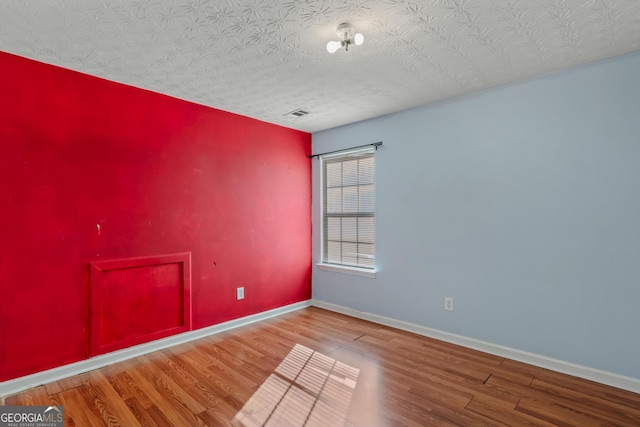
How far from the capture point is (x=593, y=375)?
2.40 m

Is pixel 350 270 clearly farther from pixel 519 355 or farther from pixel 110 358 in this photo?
pixel 110 358

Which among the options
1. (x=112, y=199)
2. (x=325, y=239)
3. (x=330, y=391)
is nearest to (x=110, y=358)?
(x=112, y=199)

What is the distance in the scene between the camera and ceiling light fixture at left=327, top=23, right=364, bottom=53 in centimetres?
196

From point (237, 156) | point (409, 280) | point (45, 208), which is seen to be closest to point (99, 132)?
point (45, 208)

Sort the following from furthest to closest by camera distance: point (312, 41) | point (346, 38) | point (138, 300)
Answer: point (138, 300)
point (312, 41)
point (346, 38)

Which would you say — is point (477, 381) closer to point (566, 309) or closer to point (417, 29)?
point (566, 309)

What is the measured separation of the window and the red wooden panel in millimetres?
1860

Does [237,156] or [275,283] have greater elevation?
[237,156]

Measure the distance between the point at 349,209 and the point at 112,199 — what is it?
2538mm

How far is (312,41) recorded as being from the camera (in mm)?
2139

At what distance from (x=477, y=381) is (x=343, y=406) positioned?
1.06 metres

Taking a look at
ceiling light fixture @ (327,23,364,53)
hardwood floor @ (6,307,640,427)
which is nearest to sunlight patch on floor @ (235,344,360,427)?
hardwood floor @ (6,307,640,427)

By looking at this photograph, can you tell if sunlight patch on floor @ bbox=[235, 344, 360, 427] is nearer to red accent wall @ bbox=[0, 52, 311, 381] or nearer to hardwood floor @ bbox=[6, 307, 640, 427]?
hardwood floor @ bbox=[6, 307, 640, 427]

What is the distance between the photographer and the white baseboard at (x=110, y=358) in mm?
2260
